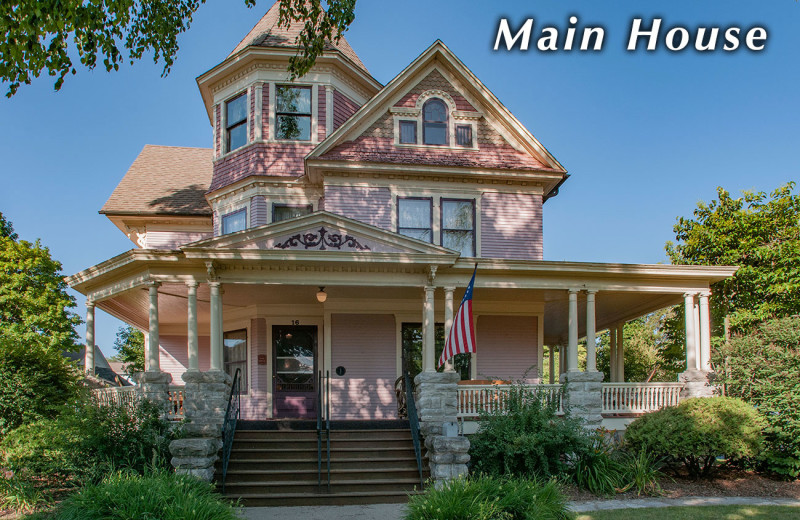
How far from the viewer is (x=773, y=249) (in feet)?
55.1

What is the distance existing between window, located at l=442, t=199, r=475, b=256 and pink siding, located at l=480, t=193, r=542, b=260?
0.90 ft

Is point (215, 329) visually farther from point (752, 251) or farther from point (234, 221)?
point (752, 251)

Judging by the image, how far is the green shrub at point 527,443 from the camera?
1100cm

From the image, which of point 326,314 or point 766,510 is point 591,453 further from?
point 326,314

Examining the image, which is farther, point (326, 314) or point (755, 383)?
point (326, 314)

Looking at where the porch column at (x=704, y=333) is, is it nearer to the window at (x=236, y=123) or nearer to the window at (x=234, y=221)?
the window at (x=234, y=221)

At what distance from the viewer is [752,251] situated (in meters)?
17.1

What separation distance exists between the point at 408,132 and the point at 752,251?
9.30 meters

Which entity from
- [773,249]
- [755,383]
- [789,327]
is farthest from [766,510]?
[773,249]

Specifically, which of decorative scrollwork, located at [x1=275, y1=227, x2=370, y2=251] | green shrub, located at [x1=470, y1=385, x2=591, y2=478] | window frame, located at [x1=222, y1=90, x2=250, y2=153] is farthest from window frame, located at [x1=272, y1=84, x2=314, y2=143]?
green shrub, located at [x1=470, y1=385, x2=591, y2=478]

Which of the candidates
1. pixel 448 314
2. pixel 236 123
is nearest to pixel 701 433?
pixel 448 314

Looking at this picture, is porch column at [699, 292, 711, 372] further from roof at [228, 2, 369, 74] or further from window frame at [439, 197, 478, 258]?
roof at [228, 2, 369, 74]

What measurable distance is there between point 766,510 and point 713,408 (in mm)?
2276

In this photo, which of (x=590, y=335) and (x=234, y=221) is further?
(x=234, y=221)
